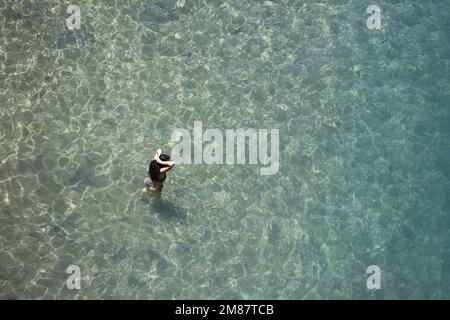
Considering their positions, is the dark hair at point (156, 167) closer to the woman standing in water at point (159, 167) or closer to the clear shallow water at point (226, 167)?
the woman standing in water at point (159, 167)

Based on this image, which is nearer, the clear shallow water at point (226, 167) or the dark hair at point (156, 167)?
the dark hair at point (156, 167)

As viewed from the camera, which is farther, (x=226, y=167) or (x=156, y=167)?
(x=226, y=167)

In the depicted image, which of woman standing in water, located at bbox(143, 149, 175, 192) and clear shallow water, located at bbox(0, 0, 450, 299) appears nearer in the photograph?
woman standing in water, located at bbox(143, 149, 175, 192)

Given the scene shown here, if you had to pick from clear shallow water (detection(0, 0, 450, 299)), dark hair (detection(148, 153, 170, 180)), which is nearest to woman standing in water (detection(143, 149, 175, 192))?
dark hair (detection(148, 153, 170, 180))

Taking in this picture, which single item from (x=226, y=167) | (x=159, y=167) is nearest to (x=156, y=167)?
(x=159, y=167)

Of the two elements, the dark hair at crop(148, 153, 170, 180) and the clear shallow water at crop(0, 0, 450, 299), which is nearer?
the dark hair at crop(148, 153, 170, 180)

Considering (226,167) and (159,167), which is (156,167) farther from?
(226,167)

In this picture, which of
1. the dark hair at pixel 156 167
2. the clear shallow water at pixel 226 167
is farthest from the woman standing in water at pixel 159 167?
the clear shallow water at pixel 226 167

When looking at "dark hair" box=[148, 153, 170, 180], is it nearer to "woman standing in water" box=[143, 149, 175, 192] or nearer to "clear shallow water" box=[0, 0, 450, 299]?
"woman standing in water" box=[143, 149, 175, 192]
